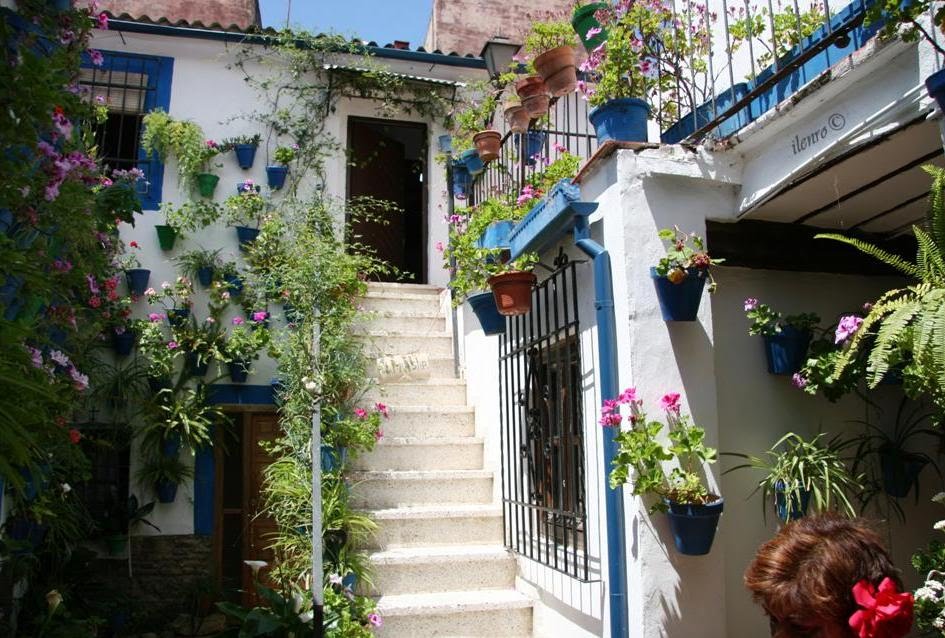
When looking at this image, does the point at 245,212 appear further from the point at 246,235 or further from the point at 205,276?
the point at 205,276

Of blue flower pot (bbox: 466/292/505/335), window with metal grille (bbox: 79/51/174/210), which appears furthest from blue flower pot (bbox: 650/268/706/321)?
window with metal grille (bbox: 79/51/174/210)

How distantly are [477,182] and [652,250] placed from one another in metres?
3.45

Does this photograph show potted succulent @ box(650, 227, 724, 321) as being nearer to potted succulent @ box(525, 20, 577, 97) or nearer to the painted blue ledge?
the painted blue ledge

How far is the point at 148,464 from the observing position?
5.84m

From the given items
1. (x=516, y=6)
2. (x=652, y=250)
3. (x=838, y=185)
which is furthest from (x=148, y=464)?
(x=516, y=6)

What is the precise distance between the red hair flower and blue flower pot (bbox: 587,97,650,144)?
2541mm

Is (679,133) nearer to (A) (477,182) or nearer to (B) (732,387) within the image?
(B) (732,387)

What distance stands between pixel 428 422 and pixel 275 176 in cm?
300

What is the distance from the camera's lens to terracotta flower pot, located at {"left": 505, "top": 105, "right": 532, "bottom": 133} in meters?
4.98

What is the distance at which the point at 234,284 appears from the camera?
6.48m

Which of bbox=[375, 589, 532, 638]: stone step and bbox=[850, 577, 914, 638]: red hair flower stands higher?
bbox=[850, 577, 914, 638]: red hair flower

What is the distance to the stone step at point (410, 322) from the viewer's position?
6.49 m

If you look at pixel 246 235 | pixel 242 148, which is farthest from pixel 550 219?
pixel 242 148

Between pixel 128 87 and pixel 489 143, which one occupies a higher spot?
pixel 128 87
